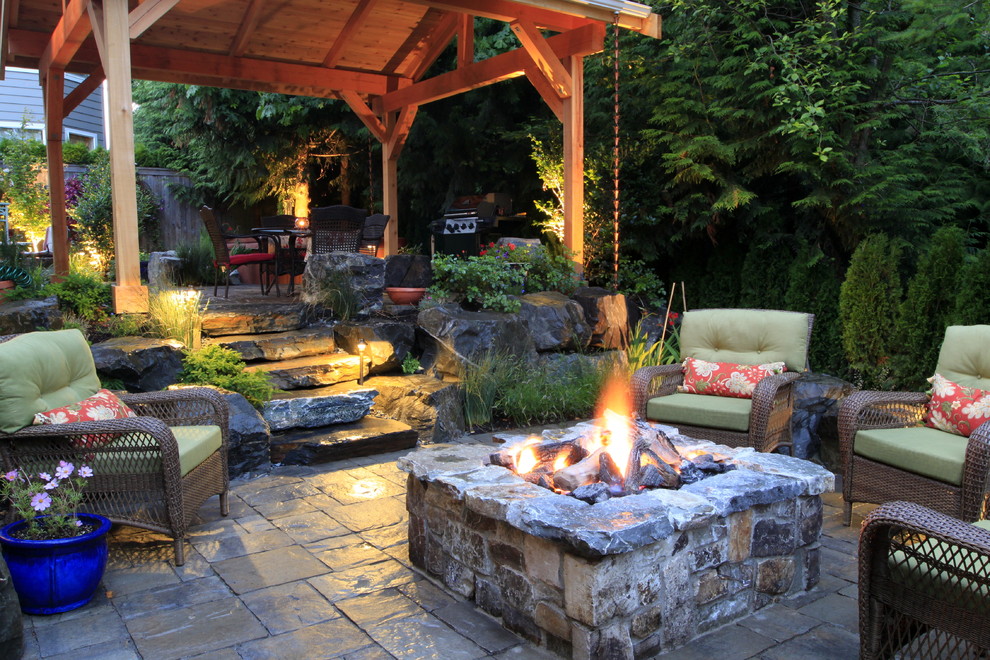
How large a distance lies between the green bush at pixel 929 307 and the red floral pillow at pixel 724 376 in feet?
5.90

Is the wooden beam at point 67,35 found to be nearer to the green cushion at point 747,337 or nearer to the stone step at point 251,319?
the stone step at point 251,319

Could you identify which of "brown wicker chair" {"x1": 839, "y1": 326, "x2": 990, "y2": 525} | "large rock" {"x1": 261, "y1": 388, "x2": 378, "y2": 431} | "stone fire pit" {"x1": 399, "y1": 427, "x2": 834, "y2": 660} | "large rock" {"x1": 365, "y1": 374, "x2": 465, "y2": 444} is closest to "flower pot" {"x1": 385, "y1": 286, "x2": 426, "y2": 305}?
"large rock" {"x1": 365, "y1": 374, "x2": 465, "y2": 444}

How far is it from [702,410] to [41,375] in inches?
131

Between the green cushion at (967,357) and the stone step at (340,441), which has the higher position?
the green cushion at (967,357)

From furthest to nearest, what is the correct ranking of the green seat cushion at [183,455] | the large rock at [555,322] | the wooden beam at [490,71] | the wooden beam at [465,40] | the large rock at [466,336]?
the wooden beam at [465,40] < the wooden beam at [490,71] < the large rock at [555,322] < the large rock at [466,336] < the green seat cushion at [183,455]

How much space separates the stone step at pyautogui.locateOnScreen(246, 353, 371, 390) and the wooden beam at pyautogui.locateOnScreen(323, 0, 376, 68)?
4.15m

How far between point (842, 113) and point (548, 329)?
337 centimetres

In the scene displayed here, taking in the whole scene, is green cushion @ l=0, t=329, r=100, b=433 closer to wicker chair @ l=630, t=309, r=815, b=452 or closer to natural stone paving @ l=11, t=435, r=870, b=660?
natural stone paving @ l=11, t=435, r=870, b=660

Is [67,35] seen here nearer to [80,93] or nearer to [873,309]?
[80,93]

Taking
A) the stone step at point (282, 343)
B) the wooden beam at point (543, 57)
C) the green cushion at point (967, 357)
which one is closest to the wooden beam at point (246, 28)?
the wooden beam at point (543, 57)

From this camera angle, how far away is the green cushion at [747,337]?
4.48 m

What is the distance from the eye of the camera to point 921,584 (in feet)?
7.27

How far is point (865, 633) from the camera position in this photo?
2.36 metres

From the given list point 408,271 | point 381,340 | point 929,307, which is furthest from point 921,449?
point 408,271
